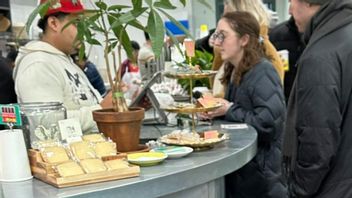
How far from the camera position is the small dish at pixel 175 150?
1.55 m

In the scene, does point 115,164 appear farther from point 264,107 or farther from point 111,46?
point 264,107

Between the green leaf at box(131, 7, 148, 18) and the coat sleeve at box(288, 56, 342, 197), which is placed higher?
the green leaf at box(131, 7, 148, 18)

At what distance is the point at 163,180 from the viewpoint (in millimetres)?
1323

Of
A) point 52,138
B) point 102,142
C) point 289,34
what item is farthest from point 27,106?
point 289,34

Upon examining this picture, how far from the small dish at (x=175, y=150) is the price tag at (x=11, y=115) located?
0.47 m

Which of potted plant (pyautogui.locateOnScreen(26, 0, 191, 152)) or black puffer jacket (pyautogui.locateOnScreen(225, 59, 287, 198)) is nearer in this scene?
potted plant (pyautogui.locateOnScreen(26, 0, 191, 152))

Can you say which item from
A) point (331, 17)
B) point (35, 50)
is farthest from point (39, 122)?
point (331, 17)

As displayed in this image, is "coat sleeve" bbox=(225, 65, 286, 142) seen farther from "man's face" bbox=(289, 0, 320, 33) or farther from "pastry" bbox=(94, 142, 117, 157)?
"pastry" bbox=(94, 142, 117, 157)

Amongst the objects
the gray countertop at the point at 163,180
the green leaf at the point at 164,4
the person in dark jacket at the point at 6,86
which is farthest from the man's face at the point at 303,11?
the person in dark jacket at the point at 6,86

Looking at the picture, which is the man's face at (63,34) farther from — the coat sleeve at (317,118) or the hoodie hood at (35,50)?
the coat sleeve at (317,118)

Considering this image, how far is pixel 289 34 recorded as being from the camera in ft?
12.3

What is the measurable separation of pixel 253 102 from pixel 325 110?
0.52 meters

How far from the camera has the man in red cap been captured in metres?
1.89

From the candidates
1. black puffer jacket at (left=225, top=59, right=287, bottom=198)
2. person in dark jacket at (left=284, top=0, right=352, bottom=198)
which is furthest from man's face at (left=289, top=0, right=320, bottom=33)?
black puffer jacket at (left=225, top=59, right=287, bottom=198)
